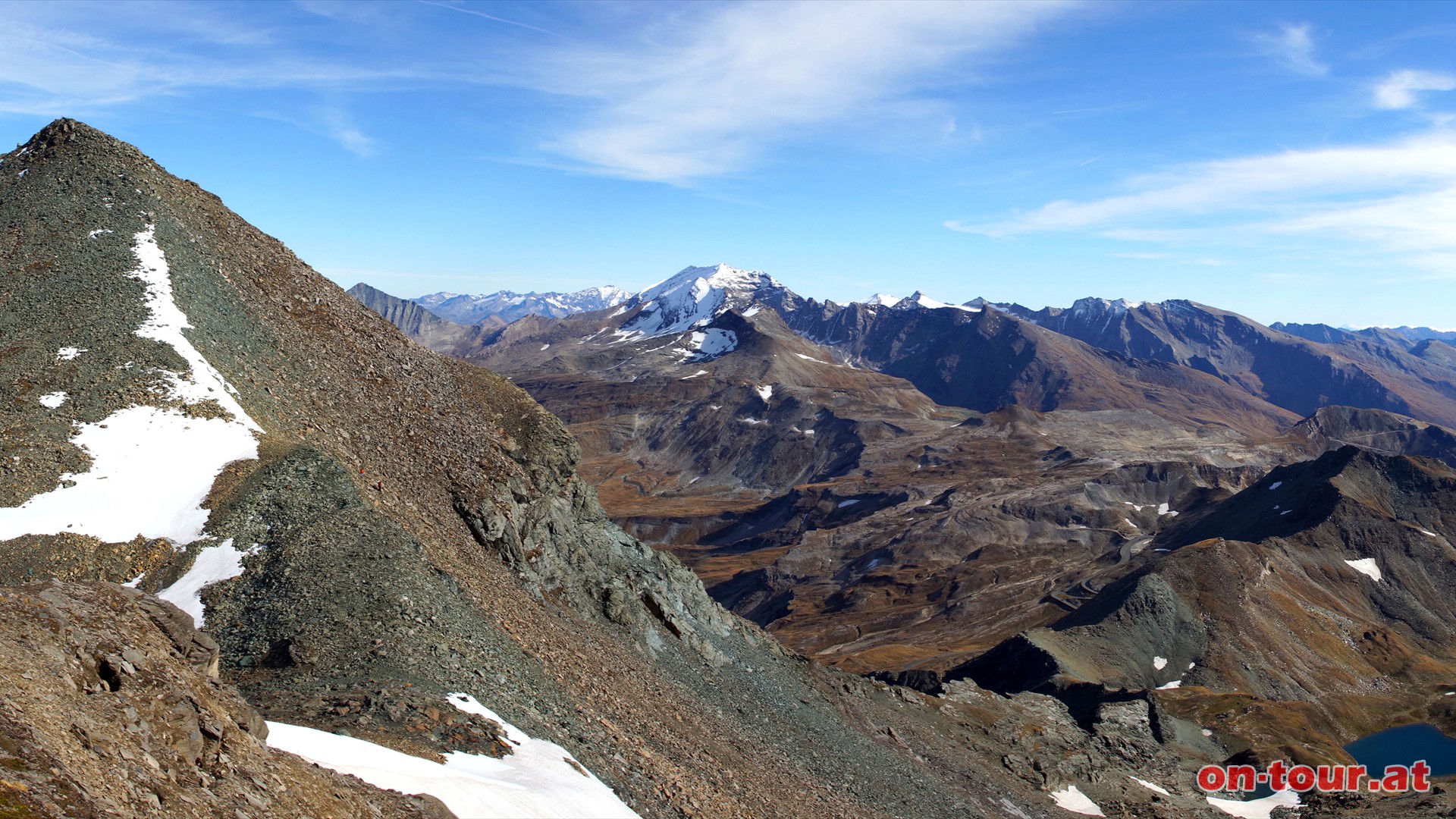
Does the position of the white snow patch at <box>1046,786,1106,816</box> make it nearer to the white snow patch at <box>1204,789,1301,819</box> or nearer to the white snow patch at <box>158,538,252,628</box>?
the white snow patch at <box>1204,789,1301,819</box>

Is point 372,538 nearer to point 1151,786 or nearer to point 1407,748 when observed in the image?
point 1151,786

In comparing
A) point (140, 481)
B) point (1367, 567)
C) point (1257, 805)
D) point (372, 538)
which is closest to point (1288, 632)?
point (1367, 567)

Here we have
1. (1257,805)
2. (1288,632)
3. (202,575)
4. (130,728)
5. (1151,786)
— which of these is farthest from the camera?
(1288,632)

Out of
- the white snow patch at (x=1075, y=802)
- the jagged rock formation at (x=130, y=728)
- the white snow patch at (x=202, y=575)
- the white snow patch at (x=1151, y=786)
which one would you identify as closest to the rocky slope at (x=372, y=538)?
the white snow patch at (x=202, y=575)

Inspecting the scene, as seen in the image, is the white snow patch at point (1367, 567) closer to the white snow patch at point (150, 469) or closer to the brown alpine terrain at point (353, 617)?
the brown alpine terrain at point (353, 617)

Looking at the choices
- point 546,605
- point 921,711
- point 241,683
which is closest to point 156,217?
point 546,605

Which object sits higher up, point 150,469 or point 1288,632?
point 150,469

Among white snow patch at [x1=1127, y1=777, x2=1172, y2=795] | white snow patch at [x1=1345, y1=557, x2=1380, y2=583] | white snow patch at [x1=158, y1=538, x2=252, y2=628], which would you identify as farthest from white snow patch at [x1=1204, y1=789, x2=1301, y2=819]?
white snow patch at [x1=1345, y1=557, x2=1380, y2=583]
